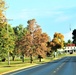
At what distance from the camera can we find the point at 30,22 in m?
81.6

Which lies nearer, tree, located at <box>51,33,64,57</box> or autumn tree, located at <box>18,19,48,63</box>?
autumn tree, located at <box>18,19,48,63</box>

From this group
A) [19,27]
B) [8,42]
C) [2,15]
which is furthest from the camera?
[19,27]

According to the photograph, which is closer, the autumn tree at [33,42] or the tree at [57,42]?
the autumn tree at [33,42]

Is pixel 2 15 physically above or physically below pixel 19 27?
below

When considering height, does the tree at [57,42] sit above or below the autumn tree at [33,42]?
above

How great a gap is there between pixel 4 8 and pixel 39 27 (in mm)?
47765

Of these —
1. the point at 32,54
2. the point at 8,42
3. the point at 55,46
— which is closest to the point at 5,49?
the point at 8,42

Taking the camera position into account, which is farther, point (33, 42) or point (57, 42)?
point (57, 42)

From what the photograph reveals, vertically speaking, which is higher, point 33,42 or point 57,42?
point 57,42

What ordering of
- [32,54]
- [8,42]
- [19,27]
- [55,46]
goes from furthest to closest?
[55,46]
[19,27]
[32,54]
[8,42]

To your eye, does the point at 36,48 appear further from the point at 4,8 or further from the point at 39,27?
the point at 4,8

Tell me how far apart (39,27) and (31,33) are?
2.41 m

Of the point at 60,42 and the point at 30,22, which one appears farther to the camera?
the point at 60,42

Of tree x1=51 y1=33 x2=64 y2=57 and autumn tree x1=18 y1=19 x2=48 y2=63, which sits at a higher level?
tree x1=51 y1=33 x2=64 y2=57
